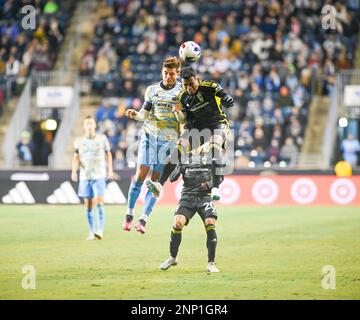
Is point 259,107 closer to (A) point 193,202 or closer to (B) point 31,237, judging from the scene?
(B) point 31,237

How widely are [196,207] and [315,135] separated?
1605 cm

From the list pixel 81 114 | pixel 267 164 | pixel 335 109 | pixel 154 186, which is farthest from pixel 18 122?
pixel 154 186

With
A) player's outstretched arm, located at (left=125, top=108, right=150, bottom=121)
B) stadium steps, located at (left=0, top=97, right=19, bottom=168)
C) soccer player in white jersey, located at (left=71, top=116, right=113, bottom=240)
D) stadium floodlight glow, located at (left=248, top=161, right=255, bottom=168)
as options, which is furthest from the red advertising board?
player's outstretched arm, located at (left=125, top=108, right=150, bottom=121)

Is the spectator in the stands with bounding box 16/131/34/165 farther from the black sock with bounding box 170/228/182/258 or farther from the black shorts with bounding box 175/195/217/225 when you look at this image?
the black shorts with bounding box 175/195/217/225

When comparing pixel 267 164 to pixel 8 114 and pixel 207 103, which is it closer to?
pixel 8 114

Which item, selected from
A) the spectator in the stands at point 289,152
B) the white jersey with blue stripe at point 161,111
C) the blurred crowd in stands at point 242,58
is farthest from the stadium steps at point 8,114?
the white jersey with blue stripe at point 161,111

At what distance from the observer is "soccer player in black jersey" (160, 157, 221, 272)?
13.5 metres

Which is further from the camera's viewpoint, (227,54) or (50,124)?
(227,54)

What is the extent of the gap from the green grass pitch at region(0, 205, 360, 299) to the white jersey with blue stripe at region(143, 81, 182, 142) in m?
2.03

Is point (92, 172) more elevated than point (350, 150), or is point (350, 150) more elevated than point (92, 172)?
point (350, 150)

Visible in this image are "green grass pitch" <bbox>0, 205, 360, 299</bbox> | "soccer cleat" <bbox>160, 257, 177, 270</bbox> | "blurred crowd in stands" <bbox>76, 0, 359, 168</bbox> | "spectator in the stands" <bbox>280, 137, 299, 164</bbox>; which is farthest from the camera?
"blurred crowd in stands" <bbox>76, 0, 359, 168</bbox>

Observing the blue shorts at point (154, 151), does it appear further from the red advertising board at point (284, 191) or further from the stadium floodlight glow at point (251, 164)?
the stadium floodlight glow at point (251, 164)

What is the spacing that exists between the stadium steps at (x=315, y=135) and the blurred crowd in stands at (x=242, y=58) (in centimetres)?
35

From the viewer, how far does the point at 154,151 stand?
611 inches
